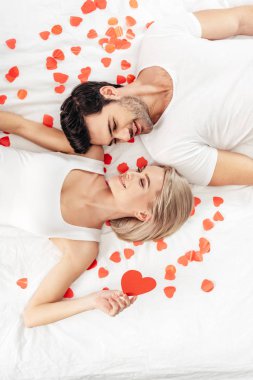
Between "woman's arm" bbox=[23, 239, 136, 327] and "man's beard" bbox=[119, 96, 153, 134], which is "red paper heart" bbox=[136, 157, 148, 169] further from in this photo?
"woman's arm" bbox=[23, 239, 136, 327]

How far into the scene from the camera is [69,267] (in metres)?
2.11

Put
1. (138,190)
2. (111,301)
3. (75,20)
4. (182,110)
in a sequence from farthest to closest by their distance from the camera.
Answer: (75,20) → (182,110) → (138,190) → (111,301)

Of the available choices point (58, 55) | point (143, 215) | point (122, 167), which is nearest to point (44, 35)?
point (58, 55)

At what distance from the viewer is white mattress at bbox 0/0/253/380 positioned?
2064 mm

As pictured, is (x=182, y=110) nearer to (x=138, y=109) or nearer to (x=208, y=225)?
(x=138, y=109)

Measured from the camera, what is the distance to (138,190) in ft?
6.82

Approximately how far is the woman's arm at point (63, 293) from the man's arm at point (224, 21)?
4.12 feet

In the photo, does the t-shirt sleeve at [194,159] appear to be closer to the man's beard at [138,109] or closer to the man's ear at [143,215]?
the man's beard at [138,109]

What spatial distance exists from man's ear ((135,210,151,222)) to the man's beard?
388 millimetres

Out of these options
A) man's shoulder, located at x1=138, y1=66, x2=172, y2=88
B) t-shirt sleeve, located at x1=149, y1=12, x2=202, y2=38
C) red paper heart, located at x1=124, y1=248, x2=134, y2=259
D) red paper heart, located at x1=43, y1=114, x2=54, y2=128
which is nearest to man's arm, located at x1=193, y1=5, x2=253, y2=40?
t-shirt sleeve, located at x1=149, y1=12, x2=202, y2=38

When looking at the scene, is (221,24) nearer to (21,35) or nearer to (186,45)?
(186,45)

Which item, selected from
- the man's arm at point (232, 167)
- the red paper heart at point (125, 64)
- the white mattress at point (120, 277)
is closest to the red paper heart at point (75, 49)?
the white mattress at point (120, 277)

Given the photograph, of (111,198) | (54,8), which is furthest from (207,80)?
(54,8)

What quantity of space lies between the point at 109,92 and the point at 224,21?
0.74 m
